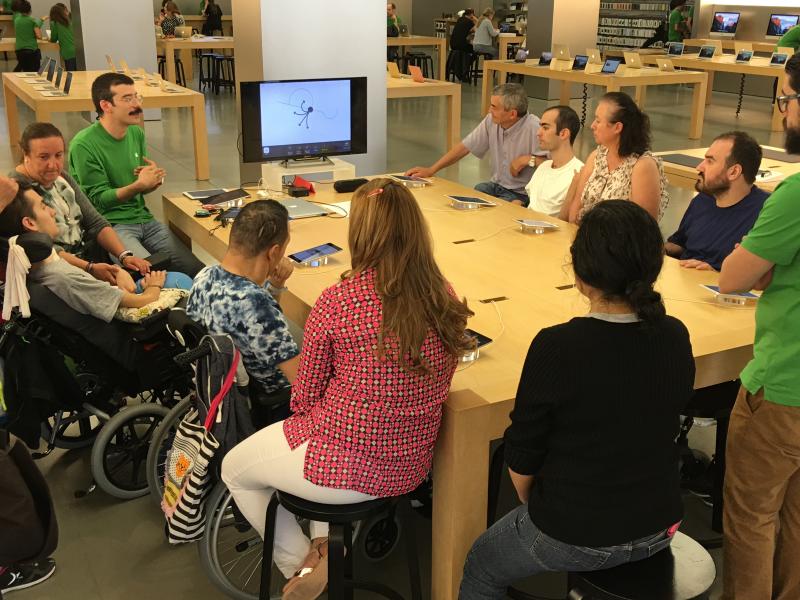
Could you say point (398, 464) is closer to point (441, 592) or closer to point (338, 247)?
point (441, 592)

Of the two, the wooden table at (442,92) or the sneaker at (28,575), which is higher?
the wooden table at (442,92)

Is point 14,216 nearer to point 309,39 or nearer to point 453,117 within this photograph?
point 309,39

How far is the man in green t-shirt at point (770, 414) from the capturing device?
188cm

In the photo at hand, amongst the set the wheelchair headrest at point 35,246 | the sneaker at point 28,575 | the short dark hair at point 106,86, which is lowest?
the sneaker at point 28,575

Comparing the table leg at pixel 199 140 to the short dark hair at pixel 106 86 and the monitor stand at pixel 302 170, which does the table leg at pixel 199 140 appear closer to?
the monitor stand at pixel 302 170

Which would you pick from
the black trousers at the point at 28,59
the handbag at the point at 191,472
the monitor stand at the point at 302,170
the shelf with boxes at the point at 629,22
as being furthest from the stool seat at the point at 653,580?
the shelf with boxes at the point at 629,22

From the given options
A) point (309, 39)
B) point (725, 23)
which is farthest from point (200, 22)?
point (309, 39)

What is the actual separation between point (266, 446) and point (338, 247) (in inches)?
53.5

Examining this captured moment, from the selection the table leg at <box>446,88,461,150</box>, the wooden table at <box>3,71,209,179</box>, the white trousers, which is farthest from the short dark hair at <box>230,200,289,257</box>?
the table leg at <box>446,88,461,150</box>

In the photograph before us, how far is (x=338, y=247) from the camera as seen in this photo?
3.23 meters

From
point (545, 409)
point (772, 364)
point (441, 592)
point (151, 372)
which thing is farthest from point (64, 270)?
point (772, 364)

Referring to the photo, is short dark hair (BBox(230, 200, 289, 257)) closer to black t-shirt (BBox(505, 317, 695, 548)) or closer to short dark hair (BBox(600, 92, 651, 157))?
black t-shirt (BBox(505, 317, 695, 548))

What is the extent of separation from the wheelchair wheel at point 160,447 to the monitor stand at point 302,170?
185cm

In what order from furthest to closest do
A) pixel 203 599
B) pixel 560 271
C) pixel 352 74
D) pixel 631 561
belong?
pixel 352 74
pixel 560 271
pixel 203 599
pixel 631 561
